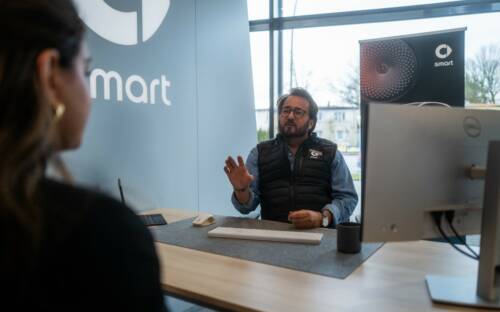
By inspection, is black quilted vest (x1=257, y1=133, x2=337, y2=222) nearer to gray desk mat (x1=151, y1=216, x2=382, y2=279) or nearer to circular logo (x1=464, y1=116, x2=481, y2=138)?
gray desk mat (x1=151, y1=216, x2=382, y2=279)

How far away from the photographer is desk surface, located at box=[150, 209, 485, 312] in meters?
1.05

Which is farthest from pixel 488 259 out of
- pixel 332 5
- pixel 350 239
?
pixel 332 5

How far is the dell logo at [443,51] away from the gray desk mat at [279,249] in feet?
5.25

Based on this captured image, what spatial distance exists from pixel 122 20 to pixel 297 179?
1.39 meters


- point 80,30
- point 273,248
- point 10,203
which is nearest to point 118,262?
point 10,203

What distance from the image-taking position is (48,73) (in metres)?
0.57

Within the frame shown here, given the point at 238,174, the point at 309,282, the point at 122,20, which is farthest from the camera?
the point at 122,20

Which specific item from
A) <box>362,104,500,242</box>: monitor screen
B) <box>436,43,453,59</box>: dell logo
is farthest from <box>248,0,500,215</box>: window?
<box>362,104,500,242</box>: monitor screen

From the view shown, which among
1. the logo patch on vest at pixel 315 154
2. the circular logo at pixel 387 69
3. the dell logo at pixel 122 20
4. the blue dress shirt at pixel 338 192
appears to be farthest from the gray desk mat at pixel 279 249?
the circular logo at pixel 387 69

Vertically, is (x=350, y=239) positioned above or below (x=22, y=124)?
below

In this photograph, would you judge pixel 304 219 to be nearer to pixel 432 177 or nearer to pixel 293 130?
pixel 432 177

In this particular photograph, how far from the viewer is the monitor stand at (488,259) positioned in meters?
1.05

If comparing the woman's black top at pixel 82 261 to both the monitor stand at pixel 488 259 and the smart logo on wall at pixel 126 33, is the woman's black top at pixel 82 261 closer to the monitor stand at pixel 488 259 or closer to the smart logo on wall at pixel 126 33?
the monitor stand at pixel 488 259

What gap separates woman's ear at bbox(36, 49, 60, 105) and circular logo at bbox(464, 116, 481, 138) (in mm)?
1022
